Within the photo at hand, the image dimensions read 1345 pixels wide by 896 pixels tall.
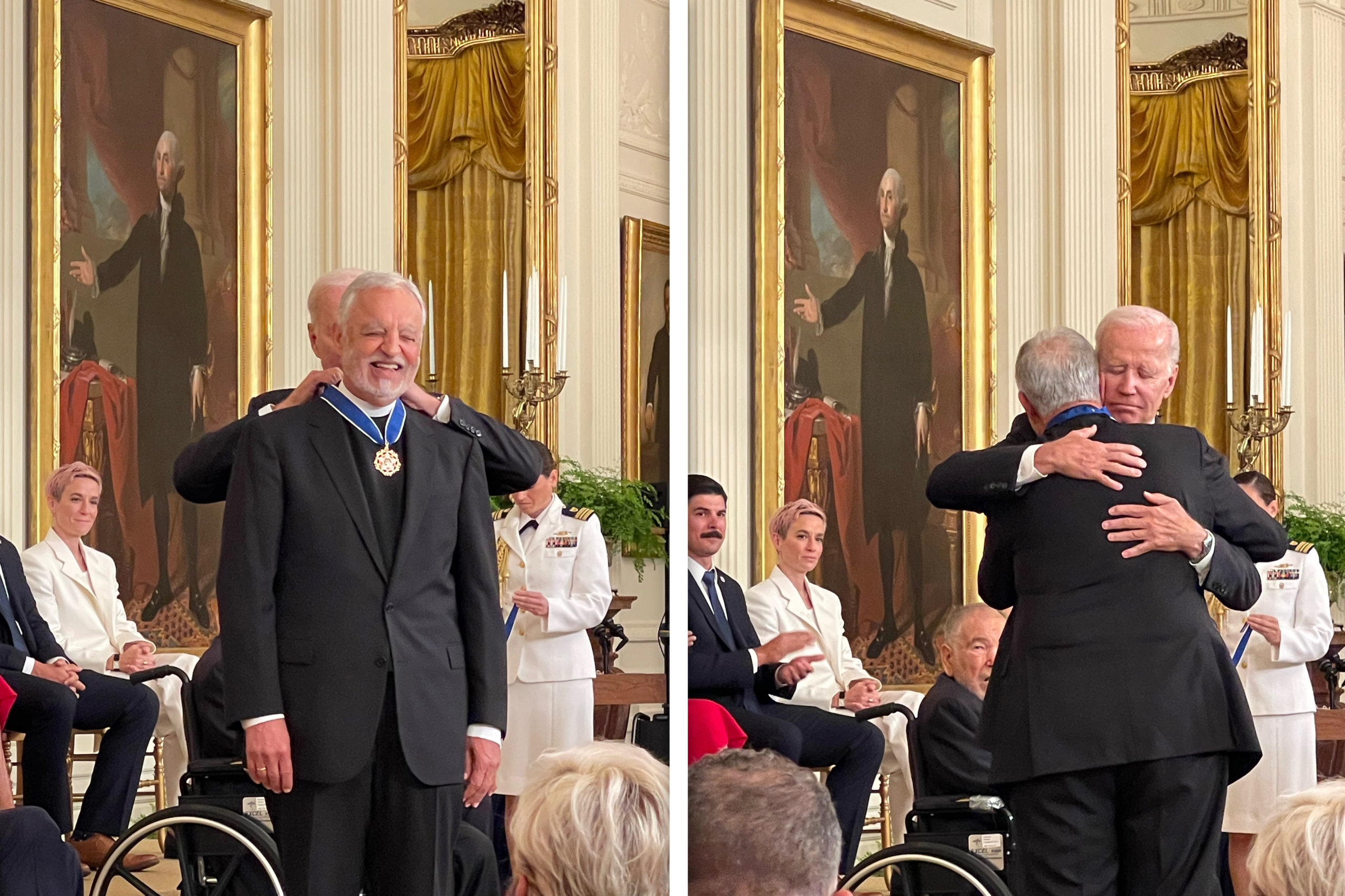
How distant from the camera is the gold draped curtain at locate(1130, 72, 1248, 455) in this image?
3283mm

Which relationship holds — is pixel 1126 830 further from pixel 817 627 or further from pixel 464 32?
pixel 464 32

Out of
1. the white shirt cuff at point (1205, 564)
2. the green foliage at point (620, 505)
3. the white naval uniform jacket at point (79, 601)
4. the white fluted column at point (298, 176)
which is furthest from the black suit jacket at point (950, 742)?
the white naval uniform jacket at point (79, 601)

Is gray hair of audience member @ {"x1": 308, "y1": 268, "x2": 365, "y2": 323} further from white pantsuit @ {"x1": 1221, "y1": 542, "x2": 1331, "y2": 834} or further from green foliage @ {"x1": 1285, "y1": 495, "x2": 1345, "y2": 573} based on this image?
green foliage @ {"x1": 1285, "y1": 495, "x2": 1345, "y2": 573}

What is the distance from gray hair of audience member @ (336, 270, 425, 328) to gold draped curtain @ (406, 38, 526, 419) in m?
0.06

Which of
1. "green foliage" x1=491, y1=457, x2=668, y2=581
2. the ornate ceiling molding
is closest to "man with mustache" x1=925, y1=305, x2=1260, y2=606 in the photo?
"green foliage" x1=491, y1=457, x2=668, y2=581

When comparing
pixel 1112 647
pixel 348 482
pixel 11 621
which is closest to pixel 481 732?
pixel 348 482

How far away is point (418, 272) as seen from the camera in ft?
8.62

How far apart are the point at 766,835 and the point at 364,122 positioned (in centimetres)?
135

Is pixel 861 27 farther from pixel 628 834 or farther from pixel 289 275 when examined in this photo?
pixel 628 834

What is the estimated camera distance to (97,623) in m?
2.54

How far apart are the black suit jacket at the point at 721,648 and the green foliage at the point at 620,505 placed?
0.11 meters

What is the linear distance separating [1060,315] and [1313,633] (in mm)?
926

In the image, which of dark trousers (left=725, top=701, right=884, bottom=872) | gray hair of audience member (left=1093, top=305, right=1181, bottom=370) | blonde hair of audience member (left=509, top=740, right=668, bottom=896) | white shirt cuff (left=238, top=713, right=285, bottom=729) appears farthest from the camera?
gray hair of audience member (left=1093, top=305, right=1181, bottom=370)

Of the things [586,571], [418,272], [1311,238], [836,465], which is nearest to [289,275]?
[418,272]
